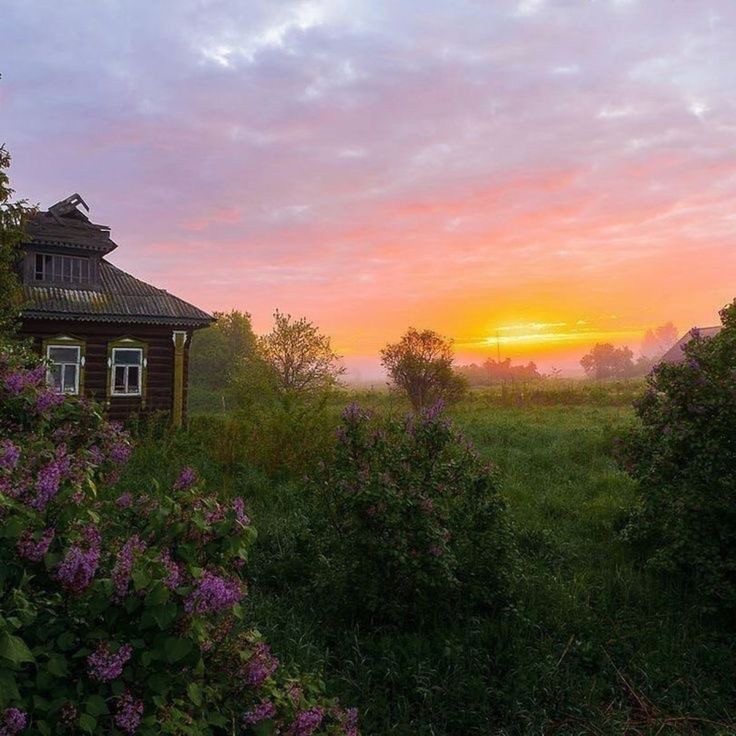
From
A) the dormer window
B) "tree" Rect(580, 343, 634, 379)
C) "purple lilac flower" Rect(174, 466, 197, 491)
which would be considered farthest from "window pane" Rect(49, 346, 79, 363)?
"tree" Rect(580, 343, 634, 379)

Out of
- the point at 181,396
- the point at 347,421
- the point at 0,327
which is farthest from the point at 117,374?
the point at 347,421

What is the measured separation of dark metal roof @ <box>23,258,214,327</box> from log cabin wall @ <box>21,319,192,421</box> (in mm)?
453

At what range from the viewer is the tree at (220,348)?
5840cm

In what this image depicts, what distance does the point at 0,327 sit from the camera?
14039 millimetres

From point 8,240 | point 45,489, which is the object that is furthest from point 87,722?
point 8,240

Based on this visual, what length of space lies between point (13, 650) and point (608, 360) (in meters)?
148

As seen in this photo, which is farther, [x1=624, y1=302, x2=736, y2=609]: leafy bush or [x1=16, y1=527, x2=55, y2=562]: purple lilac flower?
[x1=624, y1=302, x2=736, y2=609]: leafy bush

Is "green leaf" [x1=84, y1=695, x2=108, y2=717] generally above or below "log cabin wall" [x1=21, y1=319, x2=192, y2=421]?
below

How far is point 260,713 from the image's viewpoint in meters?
2.43

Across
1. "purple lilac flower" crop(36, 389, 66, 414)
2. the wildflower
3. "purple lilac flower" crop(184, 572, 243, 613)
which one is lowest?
"purple lilac flower" crop(184, 572, 243, 613)

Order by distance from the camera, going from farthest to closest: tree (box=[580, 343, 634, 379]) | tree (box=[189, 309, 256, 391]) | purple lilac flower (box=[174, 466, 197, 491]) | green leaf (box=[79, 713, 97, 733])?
tree (box=[580, 343, 634, 379]), tree (box=[189, 309, 256, 391]), purple lilac flower (box=[174, 466, 197, 491]), green leaf (box=[79, 713, 97, 733])

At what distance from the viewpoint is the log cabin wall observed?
16.4 metres

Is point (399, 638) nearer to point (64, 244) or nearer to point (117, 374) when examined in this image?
point (117, 374)

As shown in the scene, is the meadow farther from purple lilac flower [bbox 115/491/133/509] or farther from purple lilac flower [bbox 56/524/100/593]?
purple lilac flower [bbox 56/524/100/593]
